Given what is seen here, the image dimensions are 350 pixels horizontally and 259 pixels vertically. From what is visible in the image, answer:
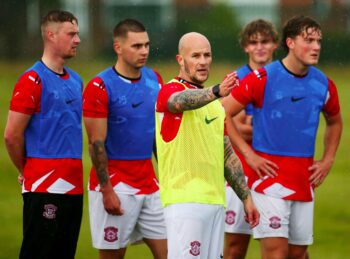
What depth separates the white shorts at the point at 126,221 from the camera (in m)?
9.35

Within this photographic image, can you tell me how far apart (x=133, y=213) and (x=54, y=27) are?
1.62 metres

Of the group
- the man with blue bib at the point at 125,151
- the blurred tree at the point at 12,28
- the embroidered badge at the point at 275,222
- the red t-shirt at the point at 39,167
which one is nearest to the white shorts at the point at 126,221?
the man with blue bib at the point at 125,151

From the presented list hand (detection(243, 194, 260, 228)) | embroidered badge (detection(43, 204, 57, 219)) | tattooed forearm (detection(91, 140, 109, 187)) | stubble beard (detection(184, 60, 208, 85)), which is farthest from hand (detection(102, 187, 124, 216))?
stubble beard (detection(184, 60, 208, 85))

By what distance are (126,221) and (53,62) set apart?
4.72ft

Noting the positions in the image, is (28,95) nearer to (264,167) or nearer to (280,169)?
(264,167)

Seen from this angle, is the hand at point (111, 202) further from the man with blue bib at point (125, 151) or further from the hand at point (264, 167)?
the hand at point (264, 167)

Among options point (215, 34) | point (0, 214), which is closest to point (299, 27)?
point (0, 214)

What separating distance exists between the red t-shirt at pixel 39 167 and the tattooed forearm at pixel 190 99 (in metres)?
1.37

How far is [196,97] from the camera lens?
7.60 m

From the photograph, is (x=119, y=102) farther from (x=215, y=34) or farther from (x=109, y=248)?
(x=215, y=34)

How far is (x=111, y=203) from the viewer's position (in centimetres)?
922

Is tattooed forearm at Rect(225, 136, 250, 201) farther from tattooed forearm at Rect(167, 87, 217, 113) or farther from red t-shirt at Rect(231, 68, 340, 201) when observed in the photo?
red t-shirt at Rect(231, 68, 340, 201)

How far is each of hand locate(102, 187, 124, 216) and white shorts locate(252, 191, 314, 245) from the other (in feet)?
3.77

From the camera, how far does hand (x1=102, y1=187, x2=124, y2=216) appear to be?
A: 9203 millimetres
